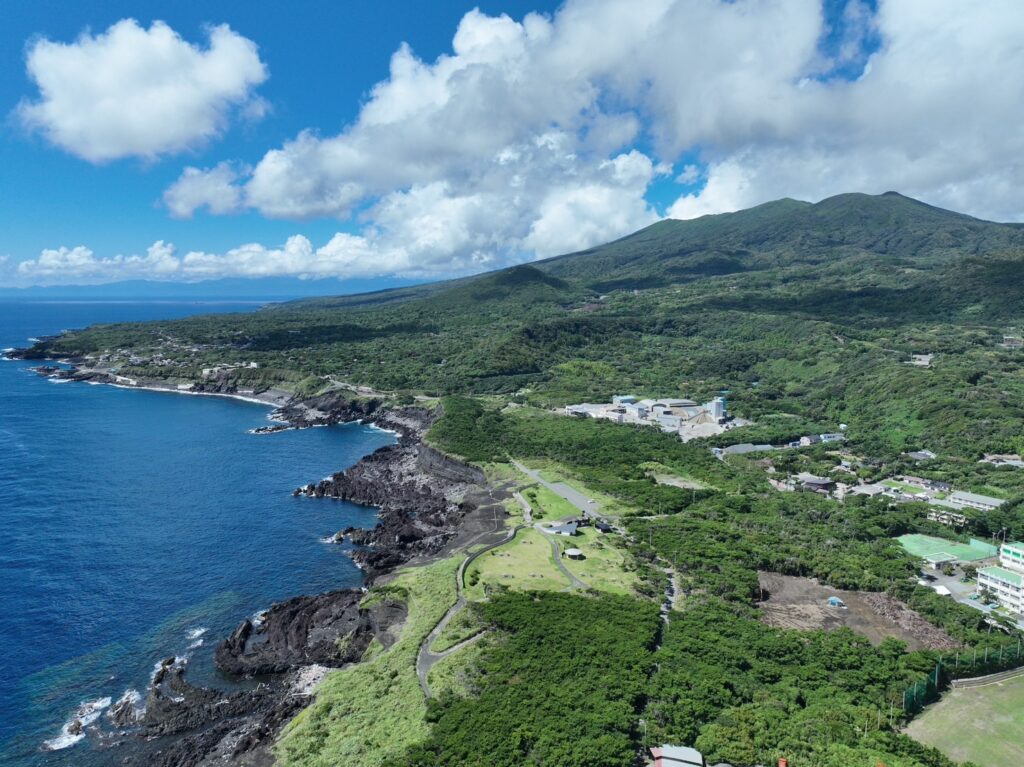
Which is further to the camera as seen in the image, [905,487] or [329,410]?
[329,410]

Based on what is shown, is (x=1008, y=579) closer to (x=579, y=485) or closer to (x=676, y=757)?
(x=676, y=757)

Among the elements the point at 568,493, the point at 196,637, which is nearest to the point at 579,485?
the point at 568,493

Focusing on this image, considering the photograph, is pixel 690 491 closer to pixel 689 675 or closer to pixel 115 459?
pixel 689 675

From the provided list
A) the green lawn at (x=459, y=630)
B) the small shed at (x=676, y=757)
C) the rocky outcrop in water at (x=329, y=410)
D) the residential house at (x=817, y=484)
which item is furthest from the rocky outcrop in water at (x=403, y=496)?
the residential house at (x=817, y=484)

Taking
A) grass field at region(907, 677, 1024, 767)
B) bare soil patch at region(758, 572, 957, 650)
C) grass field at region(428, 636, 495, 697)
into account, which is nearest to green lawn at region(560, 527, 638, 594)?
bare soil patch at region(758, 572, 957, 650)

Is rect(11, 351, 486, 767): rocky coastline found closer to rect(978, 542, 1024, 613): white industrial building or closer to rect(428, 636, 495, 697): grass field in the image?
rect(428, 636, 495, 697): grass field

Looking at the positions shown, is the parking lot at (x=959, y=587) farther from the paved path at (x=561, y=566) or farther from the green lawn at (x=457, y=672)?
the green lawn at (x=457, y=672)

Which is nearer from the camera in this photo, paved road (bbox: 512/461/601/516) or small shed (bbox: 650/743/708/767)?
small shed (bbox: 650/743/708/767)
